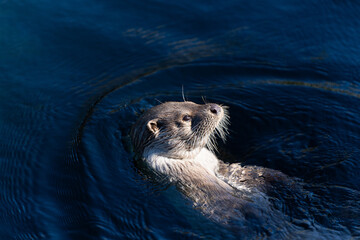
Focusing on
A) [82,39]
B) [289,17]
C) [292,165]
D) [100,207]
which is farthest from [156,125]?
[289,17]

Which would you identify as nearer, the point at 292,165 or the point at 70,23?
the point at 292,165

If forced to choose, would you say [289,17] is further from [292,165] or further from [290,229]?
[290,229]

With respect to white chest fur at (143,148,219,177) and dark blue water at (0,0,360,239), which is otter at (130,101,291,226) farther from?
Answer: dark blue water at (0,0,360,239)

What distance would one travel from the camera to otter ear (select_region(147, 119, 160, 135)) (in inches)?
238

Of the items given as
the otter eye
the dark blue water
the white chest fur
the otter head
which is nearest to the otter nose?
the otter head

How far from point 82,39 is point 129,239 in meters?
4.76

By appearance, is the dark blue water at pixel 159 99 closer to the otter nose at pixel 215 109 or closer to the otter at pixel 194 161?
the otter at pixel 194 161

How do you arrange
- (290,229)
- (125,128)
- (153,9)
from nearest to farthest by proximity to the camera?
(290,229)
(125,128)
(153,9)

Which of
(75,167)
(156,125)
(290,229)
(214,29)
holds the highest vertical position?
(214,29)

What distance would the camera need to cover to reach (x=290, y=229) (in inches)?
215

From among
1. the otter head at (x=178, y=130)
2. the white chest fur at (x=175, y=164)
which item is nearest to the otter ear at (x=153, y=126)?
the otter head at (x=178, y=130)

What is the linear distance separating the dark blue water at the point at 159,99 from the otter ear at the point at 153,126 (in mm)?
674

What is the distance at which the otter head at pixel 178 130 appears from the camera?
20.0ft

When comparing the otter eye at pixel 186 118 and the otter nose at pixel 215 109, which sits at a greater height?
the otter nose at pixel 215 109
